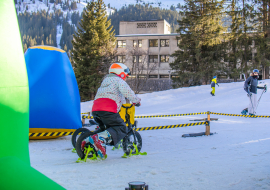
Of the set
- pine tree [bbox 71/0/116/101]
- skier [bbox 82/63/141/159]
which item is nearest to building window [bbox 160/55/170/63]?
pine tree [bbox 71/0/116/101]

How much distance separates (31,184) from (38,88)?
20.1 feet

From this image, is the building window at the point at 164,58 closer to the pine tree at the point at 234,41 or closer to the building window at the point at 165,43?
the building window at the point at 165,43

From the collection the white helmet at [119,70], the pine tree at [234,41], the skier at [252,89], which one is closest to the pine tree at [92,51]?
the pine tree at [234,41]

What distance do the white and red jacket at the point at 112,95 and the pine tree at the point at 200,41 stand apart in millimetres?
28302

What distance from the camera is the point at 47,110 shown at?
7559mm

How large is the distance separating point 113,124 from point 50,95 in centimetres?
319

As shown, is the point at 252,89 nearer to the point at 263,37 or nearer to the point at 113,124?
the point at 113,124

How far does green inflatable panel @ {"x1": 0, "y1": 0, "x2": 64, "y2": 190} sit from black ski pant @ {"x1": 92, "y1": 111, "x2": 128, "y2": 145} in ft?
9.03

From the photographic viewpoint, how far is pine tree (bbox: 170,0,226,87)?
32156 millimetres

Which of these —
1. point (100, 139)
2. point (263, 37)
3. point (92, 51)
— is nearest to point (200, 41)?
point (263, 37)

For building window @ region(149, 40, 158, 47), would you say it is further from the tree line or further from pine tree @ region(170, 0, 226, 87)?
pine tree @ region(170, 0, 226, 87)

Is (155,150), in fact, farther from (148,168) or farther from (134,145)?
(148,168)

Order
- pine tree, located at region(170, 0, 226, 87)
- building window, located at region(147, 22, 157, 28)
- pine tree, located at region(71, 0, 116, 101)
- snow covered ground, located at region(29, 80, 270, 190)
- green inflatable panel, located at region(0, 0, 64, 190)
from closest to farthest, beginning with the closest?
green inflatable panel, located at region(0, 0, 64, 190), snow covered ground, located at region(29, 80, 270, 190), pine tree, located at region(170, 0, 226, 87), pine tree, located at region(71, 0, 116, 101), building window, located at region(147, 22, 157, 28)

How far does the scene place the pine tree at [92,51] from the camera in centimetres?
3419
